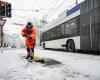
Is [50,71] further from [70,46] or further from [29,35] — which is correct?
[70,46]

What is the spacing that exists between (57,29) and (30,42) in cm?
1169

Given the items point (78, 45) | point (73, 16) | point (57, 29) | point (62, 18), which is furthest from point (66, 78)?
point (57, 29)

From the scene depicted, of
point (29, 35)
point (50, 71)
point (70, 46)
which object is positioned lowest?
point (50, 71)

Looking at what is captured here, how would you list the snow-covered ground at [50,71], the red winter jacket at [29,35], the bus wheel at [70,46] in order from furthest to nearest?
1. the bus wheel at [70,46]
2. the red winter jacket at [29,35]
3. the snow-covered ground at [50,71]

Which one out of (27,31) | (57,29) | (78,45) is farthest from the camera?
(57,29)

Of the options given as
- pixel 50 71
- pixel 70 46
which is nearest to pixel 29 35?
pixel 50 71

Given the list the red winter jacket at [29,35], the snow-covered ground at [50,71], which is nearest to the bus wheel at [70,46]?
the red winter jacket at [29,35]

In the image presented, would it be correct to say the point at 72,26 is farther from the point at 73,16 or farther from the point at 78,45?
the point at 78,45

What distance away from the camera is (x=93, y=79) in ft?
15.6

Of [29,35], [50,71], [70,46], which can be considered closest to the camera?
[50,71]

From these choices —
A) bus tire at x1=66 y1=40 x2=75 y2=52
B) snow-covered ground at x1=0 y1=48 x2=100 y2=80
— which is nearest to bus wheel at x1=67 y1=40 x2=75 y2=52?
bus tire at x1=66 y1=40 x2=75 y2=52

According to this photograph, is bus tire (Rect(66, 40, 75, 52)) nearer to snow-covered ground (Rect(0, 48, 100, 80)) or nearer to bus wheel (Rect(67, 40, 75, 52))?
bus wheel (Rect(67, 40, 75, 52))

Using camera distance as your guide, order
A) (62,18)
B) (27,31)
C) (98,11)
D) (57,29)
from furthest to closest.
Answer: (57,29) < (62,18) < (98,11) < (27,31)

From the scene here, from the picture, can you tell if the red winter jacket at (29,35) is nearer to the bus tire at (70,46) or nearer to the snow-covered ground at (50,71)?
the snow-covered ground at (50,71)
